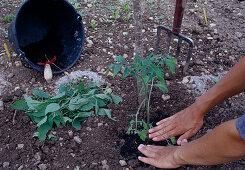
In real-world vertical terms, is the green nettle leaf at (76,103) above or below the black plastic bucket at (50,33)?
below

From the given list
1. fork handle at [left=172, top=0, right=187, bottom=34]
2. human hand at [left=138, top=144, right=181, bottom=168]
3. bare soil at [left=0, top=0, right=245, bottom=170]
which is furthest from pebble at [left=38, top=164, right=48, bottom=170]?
fork handle at [left=172, top=0, right=187, bottom=34]

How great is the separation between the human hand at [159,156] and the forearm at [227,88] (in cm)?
34

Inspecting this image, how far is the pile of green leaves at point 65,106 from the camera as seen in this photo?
1.62 metres

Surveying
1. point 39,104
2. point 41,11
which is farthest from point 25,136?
point 41,11

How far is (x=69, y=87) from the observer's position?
1803 millimetres

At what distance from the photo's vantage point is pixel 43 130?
1.61 metres

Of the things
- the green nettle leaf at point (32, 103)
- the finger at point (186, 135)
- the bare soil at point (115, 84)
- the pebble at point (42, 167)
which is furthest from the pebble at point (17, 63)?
the finger at point (186, 135)

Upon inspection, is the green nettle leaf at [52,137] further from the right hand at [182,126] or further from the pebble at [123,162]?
the right hand at [182,126]

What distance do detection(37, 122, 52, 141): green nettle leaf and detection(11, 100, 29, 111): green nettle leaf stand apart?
197 millimetres

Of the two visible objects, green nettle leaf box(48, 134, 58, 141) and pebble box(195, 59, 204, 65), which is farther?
pebble box(195, 59, 204, 65)

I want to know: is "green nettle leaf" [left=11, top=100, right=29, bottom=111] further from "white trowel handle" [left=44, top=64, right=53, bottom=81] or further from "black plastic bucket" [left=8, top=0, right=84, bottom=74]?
"black plastic bucket" [left=8, top=0, right=84, bottom=74]

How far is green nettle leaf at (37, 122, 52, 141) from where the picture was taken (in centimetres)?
159

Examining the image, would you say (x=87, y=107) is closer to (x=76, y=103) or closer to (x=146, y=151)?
(x=76, y=103)

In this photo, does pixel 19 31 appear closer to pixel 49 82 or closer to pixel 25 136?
pixel 49 82
